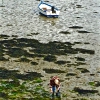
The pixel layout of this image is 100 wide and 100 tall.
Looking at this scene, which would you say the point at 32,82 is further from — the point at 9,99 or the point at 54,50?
the point at 54,50

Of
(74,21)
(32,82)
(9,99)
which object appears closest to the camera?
(9,99)

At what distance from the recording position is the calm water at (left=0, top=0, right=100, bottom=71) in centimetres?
4269

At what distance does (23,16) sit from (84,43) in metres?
17.7

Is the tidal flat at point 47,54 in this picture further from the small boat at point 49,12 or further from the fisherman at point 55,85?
the small boat at point 49,12

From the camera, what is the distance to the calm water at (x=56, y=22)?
1681 inches

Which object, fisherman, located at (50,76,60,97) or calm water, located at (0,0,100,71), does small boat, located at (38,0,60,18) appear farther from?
fisherman, located at (50,76,60,97)

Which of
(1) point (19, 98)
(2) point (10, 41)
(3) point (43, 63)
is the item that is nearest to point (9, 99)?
(1) point (19, 98)

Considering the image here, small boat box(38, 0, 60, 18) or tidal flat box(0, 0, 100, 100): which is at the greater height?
small boat box(38, 0, 60, 18)

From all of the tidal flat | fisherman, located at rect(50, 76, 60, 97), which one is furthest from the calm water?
fisherman, located at rect(50, 76, 60, 97)

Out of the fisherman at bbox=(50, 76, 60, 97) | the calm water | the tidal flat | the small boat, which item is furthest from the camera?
the small boat

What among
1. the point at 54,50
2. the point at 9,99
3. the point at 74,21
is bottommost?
the point at 9,99

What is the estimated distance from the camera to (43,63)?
3353 centimetres

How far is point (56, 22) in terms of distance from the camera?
52.7 metres

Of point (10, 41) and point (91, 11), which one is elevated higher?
point (91, 11)
